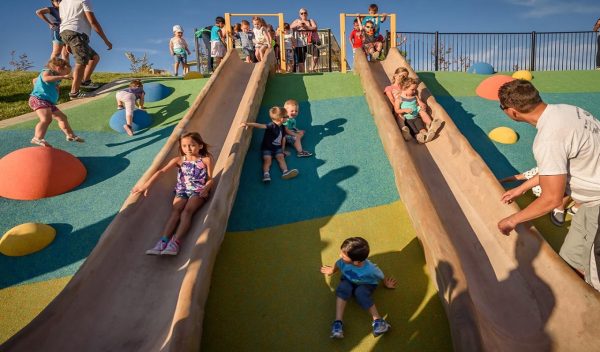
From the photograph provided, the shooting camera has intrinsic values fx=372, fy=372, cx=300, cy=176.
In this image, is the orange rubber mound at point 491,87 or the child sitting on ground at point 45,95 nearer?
the child sitting on ground at point 45,95

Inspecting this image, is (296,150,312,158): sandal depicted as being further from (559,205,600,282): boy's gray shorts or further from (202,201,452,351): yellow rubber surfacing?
(559,205,600,282): boy's gray shorts

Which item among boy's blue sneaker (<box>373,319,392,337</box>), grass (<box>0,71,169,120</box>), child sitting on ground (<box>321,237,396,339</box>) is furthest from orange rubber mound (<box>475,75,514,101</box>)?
grass (<box>0,71,169,120</box>)

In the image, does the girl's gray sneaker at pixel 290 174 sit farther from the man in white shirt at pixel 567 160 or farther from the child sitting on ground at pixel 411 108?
the man in white shirt at pixel 567 160

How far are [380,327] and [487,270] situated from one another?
143 centimetres

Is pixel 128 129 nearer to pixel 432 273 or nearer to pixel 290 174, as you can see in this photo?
pixel 290 174

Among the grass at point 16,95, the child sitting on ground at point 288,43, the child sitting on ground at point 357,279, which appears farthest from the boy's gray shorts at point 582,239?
the child sitting on ground at point 288,43

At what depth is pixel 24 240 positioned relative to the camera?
4.29 m

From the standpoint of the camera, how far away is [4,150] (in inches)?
258

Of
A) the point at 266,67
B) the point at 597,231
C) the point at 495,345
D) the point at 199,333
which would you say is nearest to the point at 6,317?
the point at 199,333

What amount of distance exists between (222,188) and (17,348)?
2.19 metres

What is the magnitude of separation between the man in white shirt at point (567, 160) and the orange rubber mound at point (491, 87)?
5.69 m

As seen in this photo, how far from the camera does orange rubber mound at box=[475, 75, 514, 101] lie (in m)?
8.01

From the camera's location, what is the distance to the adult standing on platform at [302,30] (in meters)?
12.7

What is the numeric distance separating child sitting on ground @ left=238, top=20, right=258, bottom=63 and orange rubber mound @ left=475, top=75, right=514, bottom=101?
6.82 m
